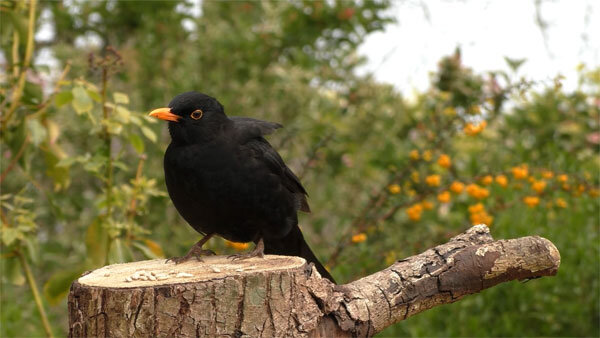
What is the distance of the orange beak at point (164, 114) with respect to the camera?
133 inches

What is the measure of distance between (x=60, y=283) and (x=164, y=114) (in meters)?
1.27

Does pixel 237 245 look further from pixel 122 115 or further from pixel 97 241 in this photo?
pixel 122 115

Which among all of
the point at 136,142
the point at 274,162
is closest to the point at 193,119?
the point at 274,162

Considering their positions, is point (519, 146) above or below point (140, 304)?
above

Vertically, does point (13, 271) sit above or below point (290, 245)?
below

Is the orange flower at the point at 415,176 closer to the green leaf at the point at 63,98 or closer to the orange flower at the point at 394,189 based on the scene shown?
the orange flower at the point at 394,189

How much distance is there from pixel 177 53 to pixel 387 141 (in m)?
1.96

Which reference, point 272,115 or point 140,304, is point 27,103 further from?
point 272,115

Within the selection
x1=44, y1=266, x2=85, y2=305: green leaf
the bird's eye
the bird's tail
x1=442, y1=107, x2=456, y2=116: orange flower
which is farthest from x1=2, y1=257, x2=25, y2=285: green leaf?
x1=442, y1=107, x2=456, y2=116: orange flower

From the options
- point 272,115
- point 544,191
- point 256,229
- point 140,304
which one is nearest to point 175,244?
point 272,115

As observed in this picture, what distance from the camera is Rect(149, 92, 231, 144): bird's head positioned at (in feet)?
11.5

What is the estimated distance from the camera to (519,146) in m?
6.20

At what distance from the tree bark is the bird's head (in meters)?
0.57

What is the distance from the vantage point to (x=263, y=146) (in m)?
3.65
